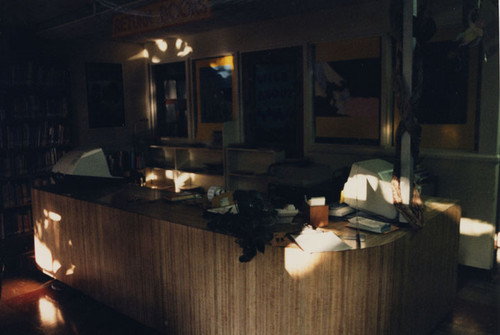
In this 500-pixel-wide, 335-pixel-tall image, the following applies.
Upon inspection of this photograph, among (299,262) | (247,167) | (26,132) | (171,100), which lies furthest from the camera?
(171,100)

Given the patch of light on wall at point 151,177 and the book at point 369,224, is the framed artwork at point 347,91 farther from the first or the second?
the patch of light on wall at point 151,177

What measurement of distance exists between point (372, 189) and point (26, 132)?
4.93 m

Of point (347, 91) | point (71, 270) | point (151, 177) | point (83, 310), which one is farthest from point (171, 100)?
point (83, 310)

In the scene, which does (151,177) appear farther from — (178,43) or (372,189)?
(372,189)

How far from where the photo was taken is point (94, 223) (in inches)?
144

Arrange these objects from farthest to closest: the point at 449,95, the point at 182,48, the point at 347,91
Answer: the point at 182,48 < the point at 347,91 < the point at 449,95

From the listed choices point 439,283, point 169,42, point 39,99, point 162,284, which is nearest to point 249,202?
point 162,284

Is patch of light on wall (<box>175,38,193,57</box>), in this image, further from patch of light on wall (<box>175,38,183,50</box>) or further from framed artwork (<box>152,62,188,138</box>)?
framed artwork (<box>152,62,188,138</box>)

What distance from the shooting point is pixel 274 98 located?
586cm

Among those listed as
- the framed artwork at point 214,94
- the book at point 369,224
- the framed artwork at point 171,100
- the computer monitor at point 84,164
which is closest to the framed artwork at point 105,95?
the framed artwork at point 171,100

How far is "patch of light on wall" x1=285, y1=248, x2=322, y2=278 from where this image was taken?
7.84 feet

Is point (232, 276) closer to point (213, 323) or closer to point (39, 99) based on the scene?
point (213, 323)

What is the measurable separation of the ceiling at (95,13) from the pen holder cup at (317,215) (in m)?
2.67

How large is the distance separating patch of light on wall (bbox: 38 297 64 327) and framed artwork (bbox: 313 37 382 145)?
3.56 m
